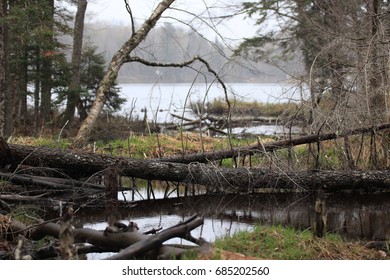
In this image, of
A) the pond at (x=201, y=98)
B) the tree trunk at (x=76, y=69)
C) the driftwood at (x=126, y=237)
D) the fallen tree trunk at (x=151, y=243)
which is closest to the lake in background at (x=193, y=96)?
the pond at (x=201, y=98)

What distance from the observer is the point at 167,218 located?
338 inches

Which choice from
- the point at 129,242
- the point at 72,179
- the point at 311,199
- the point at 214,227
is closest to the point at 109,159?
the point at 72,179

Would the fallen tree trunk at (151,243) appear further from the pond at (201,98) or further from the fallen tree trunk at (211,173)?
the pond at (201,98)

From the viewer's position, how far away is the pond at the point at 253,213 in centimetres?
781

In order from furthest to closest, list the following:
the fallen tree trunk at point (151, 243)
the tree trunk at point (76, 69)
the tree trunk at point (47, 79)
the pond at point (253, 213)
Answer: the tree trunk at point (76, 69), the tree trunk at point (47, 79), the pond at point (253, 213), the fallen tree trunk at point (151, 243)

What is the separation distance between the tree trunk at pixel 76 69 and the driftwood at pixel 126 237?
40.8 ft

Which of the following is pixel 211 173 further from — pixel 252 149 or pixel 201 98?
pixel 201 98

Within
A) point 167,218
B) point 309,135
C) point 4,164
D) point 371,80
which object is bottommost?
point 167,218

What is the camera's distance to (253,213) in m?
8.84

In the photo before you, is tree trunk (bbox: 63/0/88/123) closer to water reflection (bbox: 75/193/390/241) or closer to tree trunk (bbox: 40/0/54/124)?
tree trunk (bbox: 40/0/54/124)
